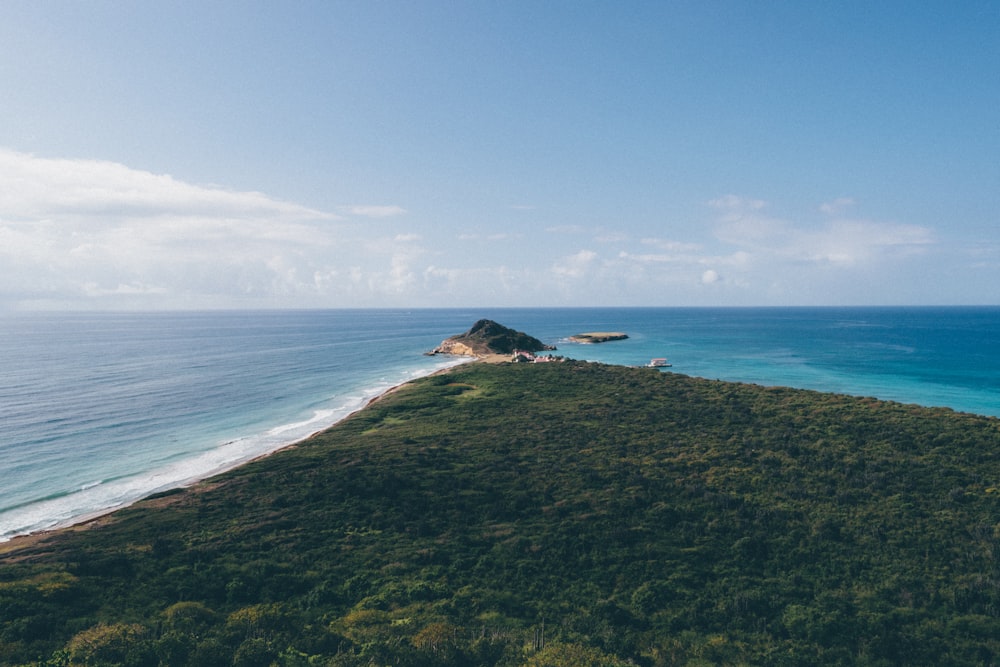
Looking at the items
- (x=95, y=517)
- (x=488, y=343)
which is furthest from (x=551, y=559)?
(x=488, y=343)

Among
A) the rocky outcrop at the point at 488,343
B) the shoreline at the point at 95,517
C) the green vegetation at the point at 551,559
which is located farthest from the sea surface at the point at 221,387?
the green vegetation at the point at 551,559

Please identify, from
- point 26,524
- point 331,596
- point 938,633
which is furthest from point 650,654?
point 26,524

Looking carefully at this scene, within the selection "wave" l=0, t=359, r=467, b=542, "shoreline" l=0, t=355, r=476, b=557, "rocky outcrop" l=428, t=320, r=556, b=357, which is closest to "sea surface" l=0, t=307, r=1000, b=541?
"wave" l=0, t=359, r=467, b=542

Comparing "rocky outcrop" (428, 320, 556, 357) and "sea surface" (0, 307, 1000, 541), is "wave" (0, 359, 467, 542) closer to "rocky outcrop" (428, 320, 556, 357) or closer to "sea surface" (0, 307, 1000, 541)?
"sea surface" (0, 307, 1000, 541)

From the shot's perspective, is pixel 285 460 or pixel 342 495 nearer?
pixel 342 495

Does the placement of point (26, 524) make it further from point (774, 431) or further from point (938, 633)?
point (774, 431)

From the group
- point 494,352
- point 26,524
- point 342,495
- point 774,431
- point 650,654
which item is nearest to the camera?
point 650,654

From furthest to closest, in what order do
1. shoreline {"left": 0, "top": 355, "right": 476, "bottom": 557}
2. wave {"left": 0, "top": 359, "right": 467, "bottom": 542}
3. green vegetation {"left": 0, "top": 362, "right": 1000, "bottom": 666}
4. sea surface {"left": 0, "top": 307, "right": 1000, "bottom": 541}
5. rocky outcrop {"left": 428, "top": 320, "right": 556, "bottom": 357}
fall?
rocky outcrop {"left": 428, "top": 320, "right": 556, "bottom": 357}, sea surface {"left": 0, "top": 307, "right": 1000, "bottom": 541}, wave {"left": 0, "top": 359, "right": 467, "bottom": 542}, shoreline {"left": 0, "top": 355, "right": 476, "bottom": 557}, green vegetation {"left": 0, "top": 362, "right": 1000, "bottom": 666}

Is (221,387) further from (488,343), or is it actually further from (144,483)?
(488,343)
